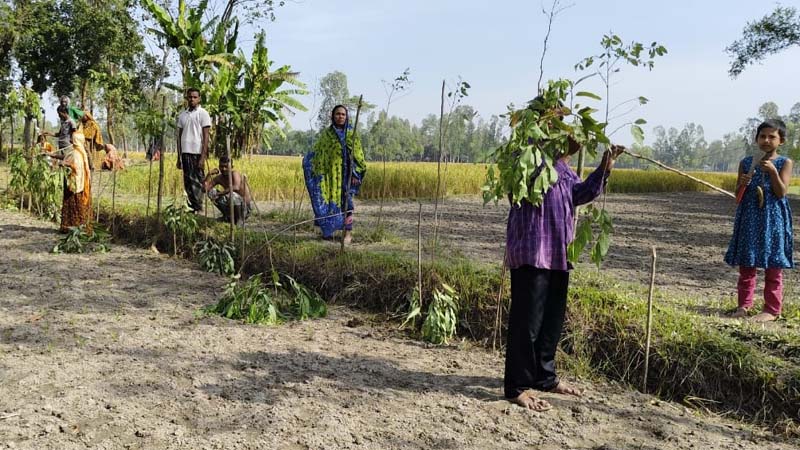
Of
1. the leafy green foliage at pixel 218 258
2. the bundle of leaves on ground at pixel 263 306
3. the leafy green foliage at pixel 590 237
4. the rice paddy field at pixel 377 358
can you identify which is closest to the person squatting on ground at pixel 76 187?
the rice paddy field at pixel 377 358

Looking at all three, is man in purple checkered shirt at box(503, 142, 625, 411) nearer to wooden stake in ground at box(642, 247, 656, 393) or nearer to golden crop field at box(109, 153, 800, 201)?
wooden stake in ground at box(642, 247, 656, 393)

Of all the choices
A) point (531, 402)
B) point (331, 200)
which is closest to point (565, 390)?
point (531, 402)

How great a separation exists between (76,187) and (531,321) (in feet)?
19.0

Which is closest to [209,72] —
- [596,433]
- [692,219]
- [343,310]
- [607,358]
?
[343,310]

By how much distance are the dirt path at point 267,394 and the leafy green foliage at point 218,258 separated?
118cm

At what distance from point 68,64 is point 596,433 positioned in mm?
22913

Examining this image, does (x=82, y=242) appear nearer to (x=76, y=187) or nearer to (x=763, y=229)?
(x=76, y=187)

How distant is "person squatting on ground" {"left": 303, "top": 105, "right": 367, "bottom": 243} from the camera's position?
620 cm

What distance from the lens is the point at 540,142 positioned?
8.79ft

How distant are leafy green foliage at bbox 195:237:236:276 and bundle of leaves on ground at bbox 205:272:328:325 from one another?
122 centimetres

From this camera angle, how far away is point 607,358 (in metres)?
3.54

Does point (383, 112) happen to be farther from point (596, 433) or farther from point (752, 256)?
point (596, 433)

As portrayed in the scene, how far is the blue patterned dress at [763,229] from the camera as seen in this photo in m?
3.78

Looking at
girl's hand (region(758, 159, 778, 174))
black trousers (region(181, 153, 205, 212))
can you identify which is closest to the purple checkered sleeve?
girl's hand (region(758, 159, 778, 174))
